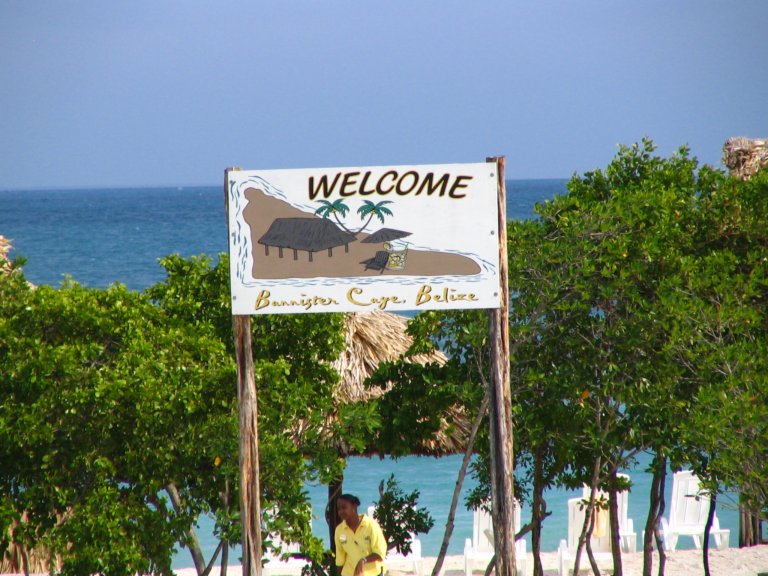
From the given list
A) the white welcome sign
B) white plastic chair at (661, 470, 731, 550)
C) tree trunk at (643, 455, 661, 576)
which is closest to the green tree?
the white welcome sign

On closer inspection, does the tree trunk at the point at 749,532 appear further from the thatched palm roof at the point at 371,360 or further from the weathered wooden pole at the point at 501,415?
the weathered wooden pole at the point at 501,415

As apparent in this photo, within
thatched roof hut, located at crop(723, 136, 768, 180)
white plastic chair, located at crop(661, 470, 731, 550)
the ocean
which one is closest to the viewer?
thatched roof hut, located at crop(723, 136, 768, 180)

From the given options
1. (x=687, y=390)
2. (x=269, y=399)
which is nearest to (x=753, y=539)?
(x=687, y=390)

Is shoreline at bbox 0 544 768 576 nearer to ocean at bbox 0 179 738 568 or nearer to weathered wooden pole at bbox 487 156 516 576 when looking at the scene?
ocean at bbox 0 179 738 568

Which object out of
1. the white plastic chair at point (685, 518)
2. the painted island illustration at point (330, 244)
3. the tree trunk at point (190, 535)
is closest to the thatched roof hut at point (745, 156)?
the white plastic chair at point (685, 518)

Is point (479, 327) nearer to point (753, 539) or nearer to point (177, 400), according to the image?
point (177, 400)

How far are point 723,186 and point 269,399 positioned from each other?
156 inches

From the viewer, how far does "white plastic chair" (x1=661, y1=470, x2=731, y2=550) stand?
12.1 meters

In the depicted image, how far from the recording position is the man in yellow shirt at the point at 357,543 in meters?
7.17

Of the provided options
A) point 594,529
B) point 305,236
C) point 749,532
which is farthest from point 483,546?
point 305,236

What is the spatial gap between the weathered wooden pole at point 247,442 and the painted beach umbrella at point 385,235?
91 cm

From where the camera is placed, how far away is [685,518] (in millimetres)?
12258

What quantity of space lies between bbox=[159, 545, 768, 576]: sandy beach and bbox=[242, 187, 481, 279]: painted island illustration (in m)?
5.16

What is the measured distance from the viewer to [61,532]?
659 centimetres
